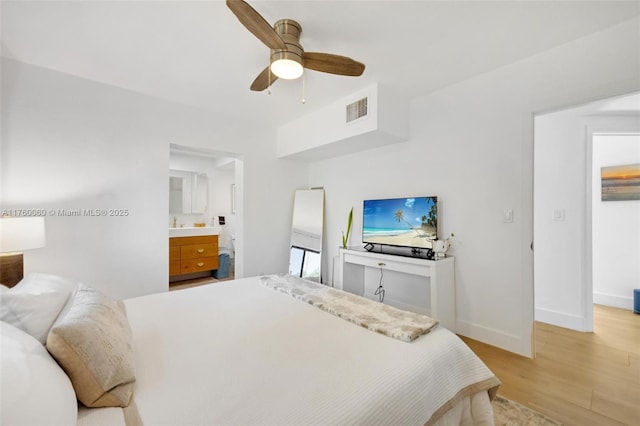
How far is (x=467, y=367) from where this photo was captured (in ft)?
4.10

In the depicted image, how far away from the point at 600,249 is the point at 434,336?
12.4 ft

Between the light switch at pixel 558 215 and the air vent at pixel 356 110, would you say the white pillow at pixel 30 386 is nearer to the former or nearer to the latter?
the air vent at pixel 356 110

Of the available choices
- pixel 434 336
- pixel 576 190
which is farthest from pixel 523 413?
pixel 576 190

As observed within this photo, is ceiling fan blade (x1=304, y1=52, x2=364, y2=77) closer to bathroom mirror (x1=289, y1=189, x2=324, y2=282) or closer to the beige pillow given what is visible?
the beige pillow

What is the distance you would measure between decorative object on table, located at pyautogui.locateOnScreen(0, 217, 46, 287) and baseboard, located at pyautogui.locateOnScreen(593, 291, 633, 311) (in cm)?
591

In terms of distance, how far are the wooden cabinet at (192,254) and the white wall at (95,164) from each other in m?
1.46

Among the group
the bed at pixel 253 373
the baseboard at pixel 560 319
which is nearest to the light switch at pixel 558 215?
the baseboard at pixel 560 319

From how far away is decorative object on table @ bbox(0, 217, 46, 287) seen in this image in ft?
5.87

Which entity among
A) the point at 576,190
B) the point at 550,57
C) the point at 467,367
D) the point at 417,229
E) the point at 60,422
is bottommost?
the point at 467,367

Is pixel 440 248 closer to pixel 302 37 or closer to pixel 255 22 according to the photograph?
pixel 302 37

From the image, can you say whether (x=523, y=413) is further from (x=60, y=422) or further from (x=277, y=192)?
(x=277, y=192)

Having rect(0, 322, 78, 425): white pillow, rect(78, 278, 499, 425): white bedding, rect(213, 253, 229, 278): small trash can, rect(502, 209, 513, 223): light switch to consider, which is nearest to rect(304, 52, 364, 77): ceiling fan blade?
rect(78, 278, 499, 425): white bedding

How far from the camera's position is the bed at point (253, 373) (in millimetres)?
724

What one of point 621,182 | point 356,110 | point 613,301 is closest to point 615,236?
point 621,182
